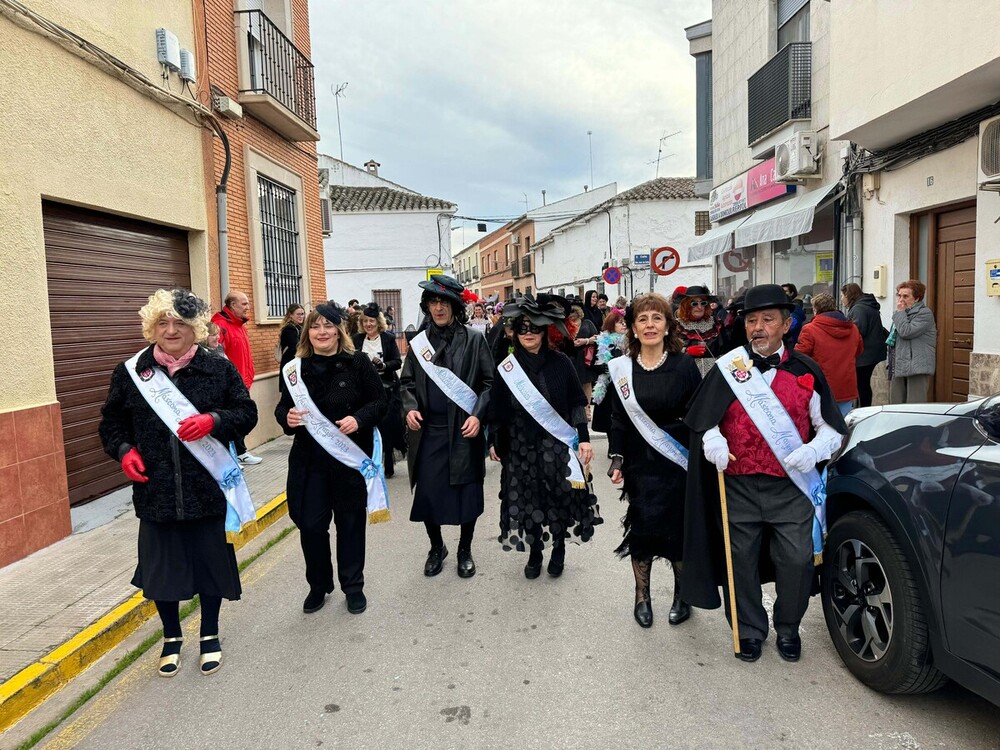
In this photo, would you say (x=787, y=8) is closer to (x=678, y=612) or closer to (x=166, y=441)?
(x=678, y=612)

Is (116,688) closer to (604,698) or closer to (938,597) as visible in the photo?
(604,698)

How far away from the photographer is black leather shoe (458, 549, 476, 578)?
15.6ft

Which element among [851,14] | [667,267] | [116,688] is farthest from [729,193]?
[116,688]

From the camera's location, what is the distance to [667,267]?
46.0 feet

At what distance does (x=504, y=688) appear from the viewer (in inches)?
129

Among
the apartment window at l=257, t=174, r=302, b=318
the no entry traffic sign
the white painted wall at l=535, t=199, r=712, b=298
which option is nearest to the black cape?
the apartment window at l=257, t=174, r=302, b=318

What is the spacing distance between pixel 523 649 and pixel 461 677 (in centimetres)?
41

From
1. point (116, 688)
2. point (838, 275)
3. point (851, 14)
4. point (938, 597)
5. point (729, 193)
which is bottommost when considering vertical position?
point (116, 688)

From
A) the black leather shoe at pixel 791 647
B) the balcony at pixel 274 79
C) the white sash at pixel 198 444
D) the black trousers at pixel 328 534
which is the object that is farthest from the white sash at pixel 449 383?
the balcony at pixel 274 79

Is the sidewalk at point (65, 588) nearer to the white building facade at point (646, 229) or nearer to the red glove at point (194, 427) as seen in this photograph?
the red glove at point (194, 427)

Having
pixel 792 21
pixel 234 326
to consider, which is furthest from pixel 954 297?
pixel 234 326

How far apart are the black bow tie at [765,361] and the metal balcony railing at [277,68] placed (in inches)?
329

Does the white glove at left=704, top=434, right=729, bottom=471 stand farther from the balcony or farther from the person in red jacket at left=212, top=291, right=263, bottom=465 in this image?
the balcony

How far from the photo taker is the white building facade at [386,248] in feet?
94.1
